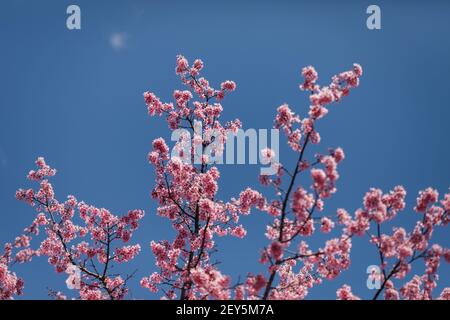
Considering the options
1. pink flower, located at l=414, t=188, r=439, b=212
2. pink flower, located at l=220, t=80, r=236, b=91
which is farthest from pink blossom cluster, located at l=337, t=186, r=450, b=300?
pink flower, located at l=220, t=80, r=236, b=91

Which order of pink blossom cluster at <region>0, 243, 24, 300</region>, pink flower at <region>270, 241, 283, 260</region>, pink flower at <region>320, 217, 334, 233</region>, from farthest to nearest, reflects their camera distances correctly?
pink blossom cluster at <region>0, 243, 24, 300</region> < pink flower at <region>320, 217, 334, 233</region> < pink flower at <region>270, 241, 283, 260</region>

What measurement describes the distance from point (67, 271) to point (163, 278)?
3323 millimetres

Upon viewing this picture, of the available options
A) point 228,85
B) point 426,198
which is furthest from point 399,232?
point 228,85

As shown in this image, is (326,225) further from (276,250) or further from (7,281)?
(7,281)

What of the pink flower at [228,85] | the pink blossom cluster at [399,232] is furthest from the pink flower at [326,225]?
the pink flower at [228,85]

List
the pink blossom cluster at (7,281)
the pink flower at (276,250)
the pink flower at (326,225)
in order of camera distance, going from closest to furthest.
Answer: the pink flower at (276,250)
the pink flower at (326,225)
the pink blossom cluster at (7,281)

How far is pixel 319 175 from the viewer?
320 inches

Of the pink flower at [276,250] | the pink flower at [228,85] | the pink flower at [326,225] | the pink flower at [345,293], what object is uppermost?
the pink flower at [228,85]

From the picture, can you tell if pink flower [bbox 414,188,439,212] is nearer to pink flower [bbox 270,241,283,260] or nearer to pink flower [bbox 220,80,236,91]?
pink flower [bbox 270,241,283,260]

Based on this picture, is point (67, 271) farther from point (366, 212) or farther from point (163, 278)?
point (366, 212)

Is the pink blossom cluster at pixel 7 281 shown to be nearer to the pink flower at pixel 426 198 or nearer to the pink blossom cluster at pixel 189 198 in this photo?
the pink blossom cluster at pixel 189 198

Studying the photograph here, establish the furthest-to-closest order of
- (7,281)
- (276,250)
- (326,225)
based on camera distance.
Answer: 1. (7,281)
2. (326,225)
3. (276,250)

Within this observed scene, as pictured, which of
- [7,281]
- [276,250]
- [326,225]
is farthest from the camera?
[7,281]

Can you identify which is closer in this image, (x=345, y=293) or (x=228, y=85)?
(x=345, y=293)
